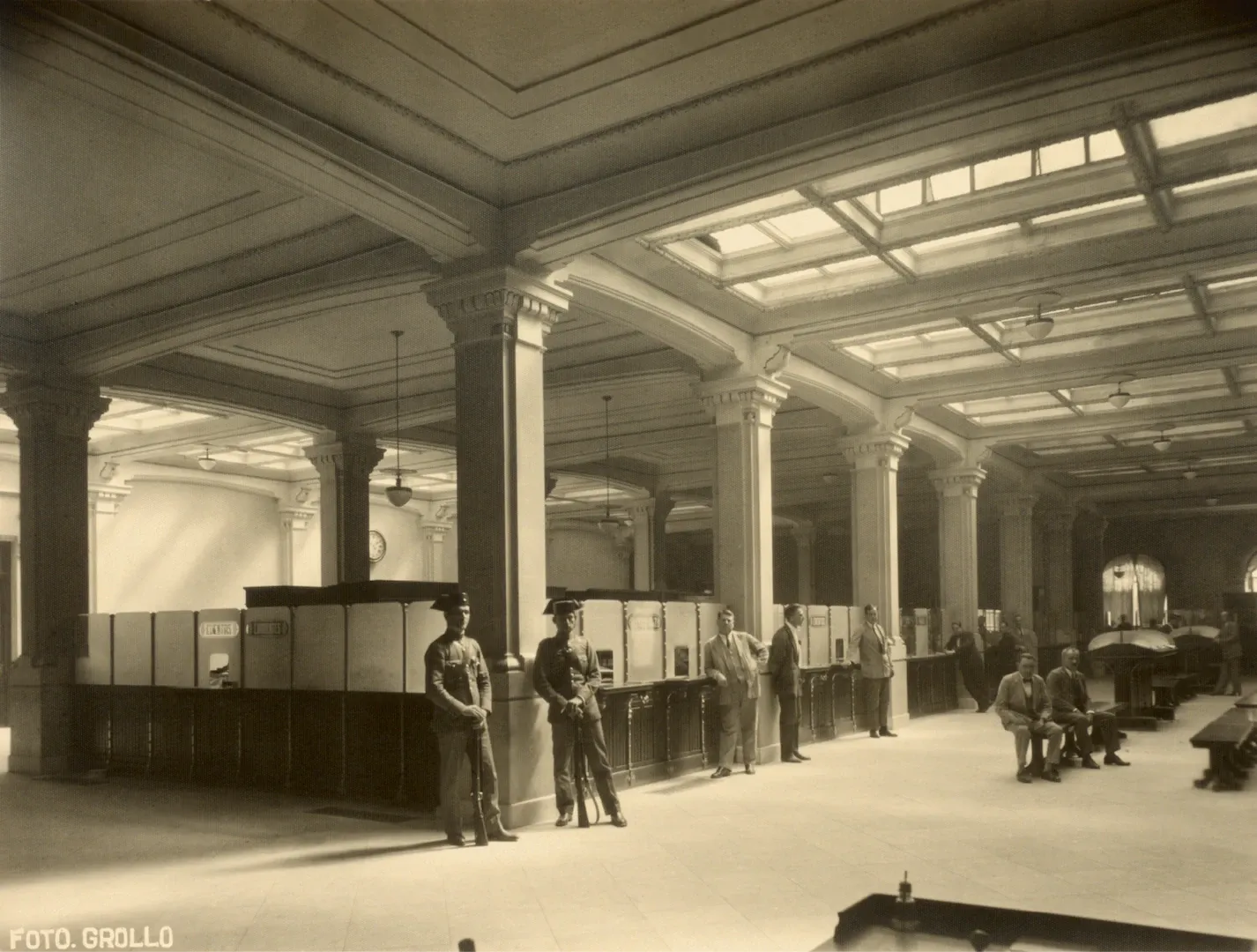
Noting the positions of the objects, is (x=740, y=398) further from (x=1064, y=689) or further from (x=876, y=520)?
(x=876, y=520)

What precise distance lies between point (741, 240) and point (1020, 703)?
5.52 m

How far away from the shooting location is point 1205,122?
27.6 feet

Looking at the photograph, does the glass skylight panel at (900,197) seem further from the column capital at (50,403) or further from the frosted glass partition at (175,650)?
the column capital at (50,403)

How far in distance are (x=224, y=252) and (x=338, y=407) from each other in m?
6.66

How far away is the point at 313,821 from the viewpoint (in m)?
9.61

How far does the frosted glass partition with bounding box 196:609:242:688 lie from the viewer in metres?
12.1

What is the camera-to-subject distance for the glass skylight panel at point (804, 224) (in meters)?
10.3

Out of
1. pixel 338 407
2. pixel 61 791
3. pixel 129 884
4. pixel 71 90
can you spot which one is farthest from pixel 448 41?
pixel 338 407

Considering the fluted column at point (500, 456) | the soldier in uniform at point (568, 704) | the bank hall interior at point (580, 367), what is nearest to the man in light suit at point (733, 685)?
the bank hall interior at point (580, 367)

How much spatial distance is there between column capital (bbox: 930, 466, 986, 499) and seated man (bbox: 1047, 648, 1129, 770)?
8427 mm

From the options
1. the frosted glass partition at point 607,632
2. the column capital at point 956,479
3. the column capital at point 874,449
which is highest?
the column capital at point 874,449

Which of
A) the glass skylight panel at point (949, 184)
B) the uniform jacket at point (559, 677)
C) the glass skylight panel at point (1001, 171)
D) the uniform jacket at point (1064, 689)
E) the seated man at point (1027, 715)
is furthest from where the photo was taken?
the uniform jacket at point (1064, 689)

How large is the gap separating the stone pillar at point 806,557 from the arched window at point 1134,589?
30.2ft

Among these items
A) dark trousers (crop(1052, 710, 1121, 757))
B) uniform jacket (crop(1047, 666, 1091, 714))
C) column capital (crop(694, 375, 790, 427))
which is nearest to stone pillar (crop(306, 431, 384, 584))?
column capital (crop(694, 375, 790, 427))
